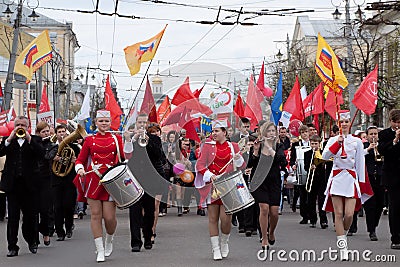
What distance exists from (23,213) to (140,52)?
631 cm

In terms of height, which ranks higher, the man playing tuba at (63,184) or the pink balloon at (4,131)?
the pink balloon at (4,131)

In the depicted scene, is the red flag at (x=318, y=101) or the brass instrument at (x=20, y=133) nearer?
the brass instrument at (x=20, y=133)

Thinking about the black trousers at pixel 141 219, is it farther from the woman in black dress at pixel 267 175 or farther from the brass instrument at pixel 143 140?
the woman in black dress at pixel 267 175

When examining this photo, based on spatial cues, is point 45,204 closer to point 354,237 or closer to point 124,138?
point 124,138

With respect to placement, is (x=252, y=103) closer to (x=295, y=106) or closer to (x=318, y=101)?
(x=295, y=106)

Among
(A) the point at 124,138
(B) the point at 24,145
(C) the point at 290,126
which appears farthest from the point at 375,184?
(C) the point at 290,126

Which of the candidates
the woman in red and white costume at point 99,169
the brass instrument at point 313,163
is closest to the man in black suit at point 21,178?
the woman in red and white costume at point 99,169

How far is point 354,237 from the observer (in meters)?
13.9

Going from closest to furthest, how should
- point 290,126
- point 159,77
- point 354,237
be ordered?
point 159,77 < point 354,237 < point 290,126

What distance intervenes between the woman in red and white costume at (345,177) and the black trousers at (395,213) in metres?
0.64

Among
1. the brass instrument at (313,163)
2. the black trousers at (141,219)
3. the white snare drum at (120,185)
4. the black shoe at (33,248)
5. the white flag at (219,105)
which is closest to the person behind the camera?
the white snare drum at (120,185)

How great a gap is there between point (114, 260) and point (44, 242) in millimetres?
2330

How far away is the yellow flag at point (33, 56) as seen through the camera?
22.2m

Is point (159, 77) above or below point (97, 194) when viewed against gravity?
above
